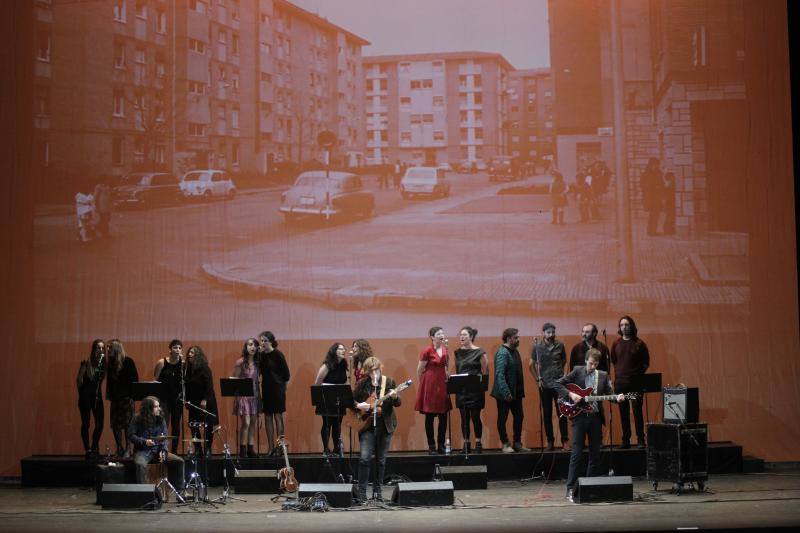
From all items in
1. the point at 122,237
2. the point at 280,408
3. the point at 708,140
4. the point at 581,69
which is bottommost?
the point at 280,408

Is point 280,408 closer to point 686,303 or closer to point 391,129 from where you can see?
point 391,129

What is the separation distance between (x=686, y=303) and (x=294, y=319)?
504 centimetres

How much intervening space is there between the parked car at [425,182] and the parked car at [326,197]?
490 millimetres

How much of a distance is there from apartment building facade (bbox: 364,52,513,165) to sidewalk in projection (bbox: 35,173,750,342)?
0.76 meters

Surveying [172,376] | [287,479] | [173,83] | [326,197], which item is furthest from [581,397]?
[173,83]

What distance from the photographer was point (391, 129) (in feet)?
42.3

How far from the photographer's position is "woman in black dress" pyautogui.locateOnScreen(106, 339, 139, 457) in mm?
11391

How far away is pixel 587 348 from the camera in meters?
11.3

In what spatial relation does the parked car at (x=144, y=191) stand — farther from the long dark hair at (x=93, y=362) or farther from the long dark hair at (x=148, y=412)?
the long dark hair at (x=148, y=412)

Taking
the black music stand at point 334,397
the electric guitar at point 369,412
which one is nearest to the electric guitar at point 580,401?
the electric guitar at point 369,412

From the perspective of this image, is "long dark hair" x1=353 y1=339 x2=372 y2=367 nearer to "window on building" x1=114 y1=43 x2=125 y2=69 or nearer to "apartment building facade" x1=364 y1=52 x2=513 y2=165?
"apartment building facade" x1=364 y1=52 x2=513 y2=165

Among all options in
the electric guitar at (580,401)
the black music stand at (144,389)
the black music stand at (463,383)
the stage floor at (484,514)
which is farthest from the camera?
the black music stand at (144,389)

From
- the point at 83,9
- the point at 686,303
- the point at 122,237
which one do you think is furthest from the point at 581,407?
the point at 83,9

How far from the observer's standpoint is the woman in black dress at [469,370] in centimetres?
1120
